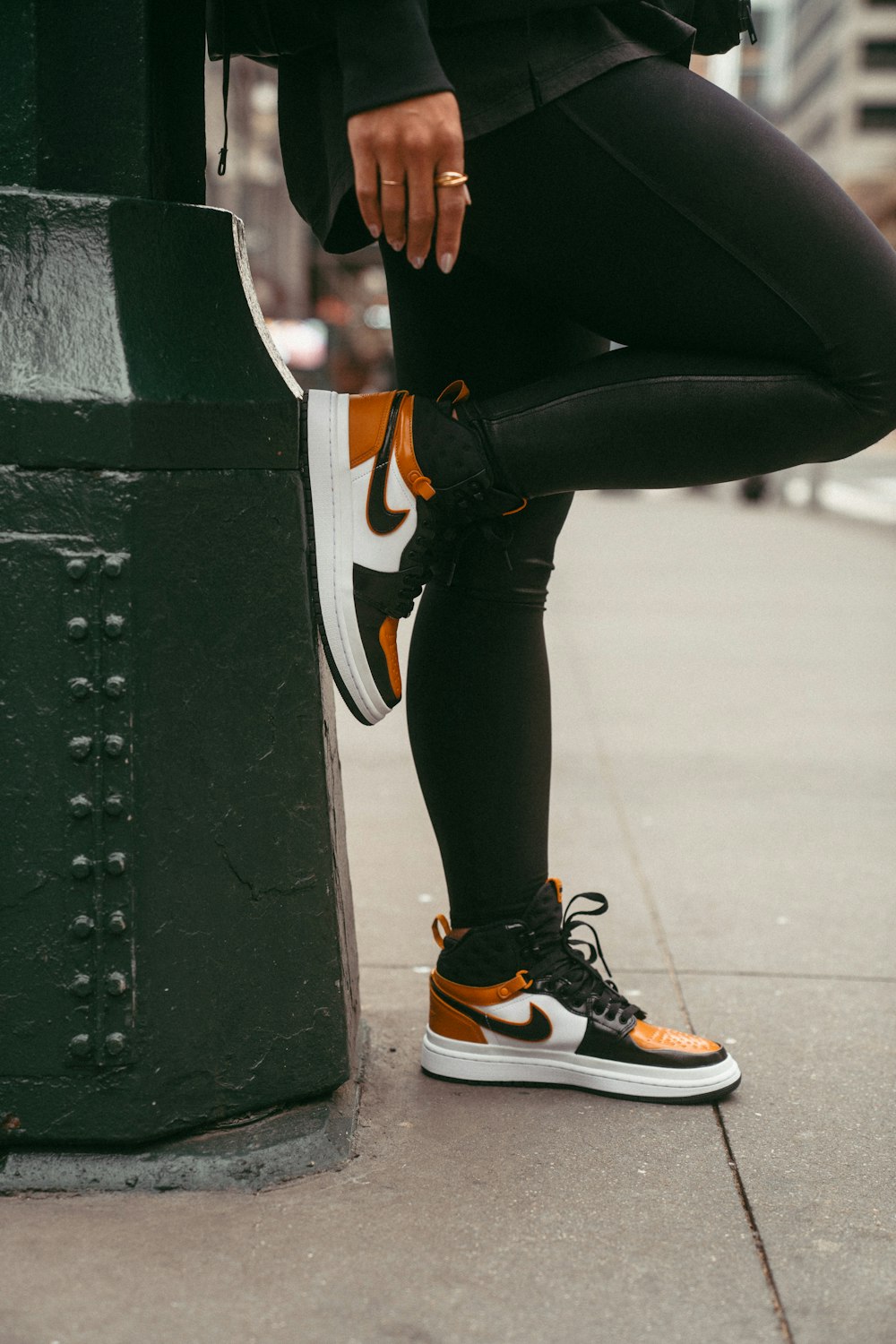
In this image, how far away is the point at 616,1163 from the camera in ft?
5.93

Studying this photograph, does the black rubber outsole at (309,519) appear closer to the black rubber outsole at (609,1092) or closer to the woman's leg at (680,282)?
the woman's leg at (680,282)

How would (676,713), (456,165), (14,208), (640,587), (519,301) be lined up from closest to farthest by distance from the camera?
(456,165) < (14,208) < (519,301) < (676,713) < (640,587)

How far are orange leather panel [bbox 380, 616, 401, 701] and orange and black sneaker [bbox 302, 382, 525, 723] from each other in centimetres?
2

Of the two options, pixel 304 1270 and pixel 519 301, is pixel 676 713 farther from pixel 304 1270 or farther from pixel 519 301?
pixel 304 1270

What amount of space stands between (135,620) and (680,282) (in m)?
0.75

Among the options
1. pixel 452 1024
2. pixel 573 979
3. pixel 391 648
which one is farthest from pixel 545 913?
pixel 391 648

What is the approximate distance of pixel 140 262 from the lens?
166cm

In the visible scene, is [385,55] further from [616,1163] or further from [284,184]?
[284,184]

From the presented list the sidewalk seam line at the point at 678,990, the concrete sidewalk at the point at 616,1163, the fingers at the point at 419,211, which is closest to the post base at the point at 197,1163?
the concrete sidewalk at the point at 616,1163

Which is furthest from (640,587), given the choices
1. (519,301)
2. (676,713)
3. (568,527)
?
(519,301)

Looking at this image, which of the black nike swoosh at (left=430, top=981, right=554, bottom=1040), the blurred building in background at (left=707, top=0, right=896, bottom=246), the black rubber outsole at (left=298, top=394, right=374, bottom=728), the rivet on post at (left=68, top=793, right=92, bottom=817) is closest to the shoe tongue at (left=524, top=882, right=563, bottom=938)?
the black nike swoosh at (left=430, top=981, right=554, bottom=1040)

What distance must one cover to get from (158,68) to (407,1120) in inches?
54.0

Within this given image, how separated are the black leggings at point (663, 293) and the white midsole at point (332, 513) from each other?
0.18m

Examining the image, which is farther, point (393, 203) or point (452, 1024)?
point (452, 1024)
